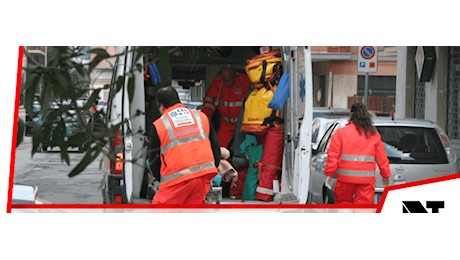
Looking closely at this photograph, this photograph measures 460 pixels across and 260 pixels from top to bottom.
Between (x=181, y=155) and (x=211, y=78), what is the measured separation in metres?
4.45

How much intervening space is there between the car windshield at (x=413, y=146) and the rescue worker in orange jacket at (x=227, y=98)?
6.05ft

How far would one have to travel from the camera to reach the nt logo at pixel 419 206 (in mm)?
3775

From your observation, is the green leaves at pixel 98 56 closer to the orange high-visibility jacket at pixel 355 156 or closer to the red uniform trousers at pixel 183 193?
the red uniform trousers at pixel 183 193

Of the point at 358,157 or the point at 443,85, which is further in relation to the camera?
the point at 443,85

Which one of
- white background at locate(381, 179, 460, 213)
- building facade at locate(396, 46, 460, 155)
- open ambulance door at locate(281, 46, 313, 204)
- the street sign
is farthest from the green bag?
building facade at locate(396, 46, 460, 155)

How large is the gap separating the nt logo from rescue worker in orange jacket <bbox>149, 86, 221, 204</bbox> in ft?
4.89

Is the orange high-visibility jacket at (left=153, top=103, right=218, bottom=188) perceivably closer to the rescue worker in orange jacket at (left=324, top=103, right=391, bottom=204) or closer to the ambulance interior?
the ambulance interior

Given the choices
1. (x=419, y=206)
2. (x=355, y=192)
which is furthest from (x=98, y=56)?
(x=355, y=192)

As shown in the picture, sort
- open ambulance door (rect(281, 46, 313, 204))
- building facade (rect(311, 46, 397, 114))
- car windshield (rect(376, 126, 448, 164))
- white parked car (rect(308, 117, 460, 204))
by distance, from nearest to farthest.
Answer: open ambulance door (rect(281, 46, 313, 204)), white parked car (rect(308, 117, 460, 204)), car windshield (rect(376, 126, 448, 164)), building facade (rect(311, 46, 397, 114))

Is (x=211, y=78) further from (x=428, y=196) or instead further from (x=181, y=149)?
(x=428, y=196)

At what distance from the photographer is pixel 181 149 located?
4340 mm

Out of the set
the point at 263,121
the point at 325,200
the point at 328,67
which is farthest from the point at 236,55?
the point at 328,67

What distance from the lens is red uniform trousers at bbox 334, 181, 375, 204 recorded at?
588 cm
